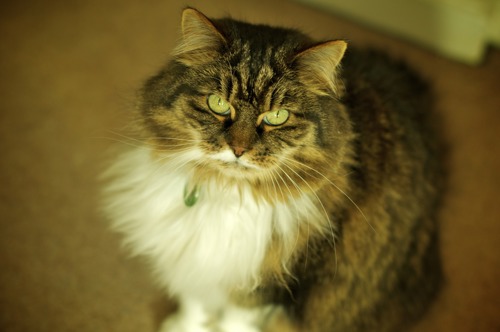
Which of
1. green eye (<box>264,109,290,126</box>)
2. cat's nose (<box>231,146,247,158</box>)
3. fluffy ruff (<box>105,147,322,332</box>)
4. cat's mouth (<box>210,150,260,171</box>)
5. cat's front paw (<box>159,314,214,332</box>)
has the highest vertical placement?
green eye (<box>264,109,290,126</box>)

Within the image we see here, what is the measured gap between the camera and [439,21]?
2082mm

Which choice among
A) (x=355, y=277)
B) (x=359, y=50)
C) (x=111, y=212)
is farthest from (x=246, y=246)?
(x=359, y=50)

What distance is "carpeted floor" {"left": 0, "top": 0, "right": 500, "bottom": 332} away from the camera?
1608 mm

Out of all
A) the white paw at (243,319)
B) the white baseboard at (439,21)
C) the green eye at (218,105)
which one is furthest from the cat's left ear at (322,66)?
the white baseboard at (439,21)

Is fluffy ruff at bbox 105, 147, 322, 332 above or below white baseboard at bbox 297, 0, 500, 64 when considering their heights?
below

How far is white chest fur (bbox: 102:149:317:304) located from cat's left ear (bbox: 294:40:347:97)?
0.27 meters

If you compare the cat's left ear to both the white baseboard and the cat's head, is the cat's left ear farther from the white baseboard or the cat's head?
the white baseboard

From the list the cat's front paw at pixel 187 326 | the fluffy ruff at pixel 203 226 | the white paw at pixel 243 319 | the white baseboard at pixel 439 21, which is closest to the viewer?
the fluffy ruff at pixel 203 226

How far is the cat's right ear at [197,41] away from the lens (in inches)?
41.1

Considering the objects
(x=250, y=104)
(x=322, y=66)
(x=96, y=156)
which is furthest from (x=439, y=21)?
(x=96, y=156)

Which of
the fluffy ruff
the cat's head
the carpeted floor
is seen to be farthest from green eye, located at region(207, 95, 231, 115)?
the carpeted floor

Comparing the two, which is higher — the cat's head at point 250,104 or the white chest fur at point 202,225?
the cat's head at point 250,104

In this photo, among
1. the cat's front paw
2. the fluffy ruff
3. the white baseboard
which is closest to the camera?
the fluffy ruff

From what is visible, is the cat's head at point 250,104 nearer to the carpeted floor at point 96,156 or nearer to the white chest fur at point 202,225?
the white chest fur at point 202,225
